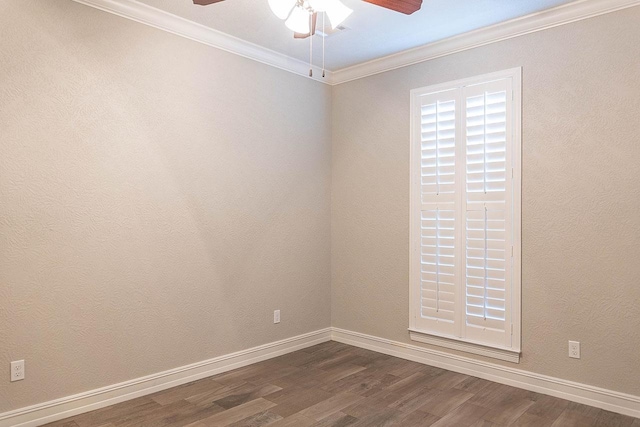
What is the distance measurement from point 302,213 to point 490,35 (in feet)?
7.00

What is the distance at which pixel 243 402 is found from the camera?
10.4 ft

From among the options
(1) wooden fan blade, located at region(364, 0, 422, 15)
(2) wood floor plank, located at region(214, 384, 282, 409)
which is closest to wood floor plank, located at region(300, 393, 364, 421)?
(2) wood floor plank, located at region(214, 384, 282, 409)

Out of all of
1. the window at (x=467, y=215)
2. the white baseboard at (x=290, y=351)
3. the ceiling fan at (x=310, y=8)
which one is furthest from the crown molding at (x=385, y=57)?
the white baseboard at (x=290, y=351)

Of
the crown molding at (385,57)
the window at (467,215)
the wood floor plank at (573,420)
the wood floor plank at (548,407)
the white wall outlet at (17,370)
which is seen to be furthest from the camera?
the window at (467,215)

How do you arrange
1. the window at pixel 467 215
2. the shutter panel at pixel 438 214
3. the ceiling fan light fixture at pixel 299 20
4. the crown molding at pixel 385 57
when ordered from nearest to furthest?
the ceiling fan light fixture at pixel 299 20 → the crown molding at pixel 385 57 → the window at pixel 467 215 → the shutter panel at pixel 438 214

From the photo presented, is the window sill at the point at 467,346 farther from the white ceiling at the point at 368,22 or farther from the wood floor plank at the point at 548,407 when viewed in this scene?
the white ceiling at the point at 368,22

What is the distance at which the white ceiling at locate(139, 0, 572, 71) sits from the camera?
10.3 feet

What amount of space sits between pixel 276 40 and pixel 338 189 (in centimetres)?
151

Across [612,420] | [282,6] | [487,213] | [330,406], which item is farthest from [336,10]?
[612,420]

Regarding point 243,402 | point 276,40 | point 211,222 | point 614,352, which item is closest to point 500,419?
point 614,352

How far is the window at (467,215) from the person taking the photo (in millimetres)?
3443

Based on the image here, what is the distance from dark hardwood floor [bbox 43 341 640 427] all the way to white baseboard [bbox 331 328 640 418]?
0.07m

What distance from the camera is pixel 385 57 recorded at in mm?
4148

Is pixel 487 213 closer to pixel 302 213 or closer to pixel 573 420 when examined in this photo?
pixel 573 420
